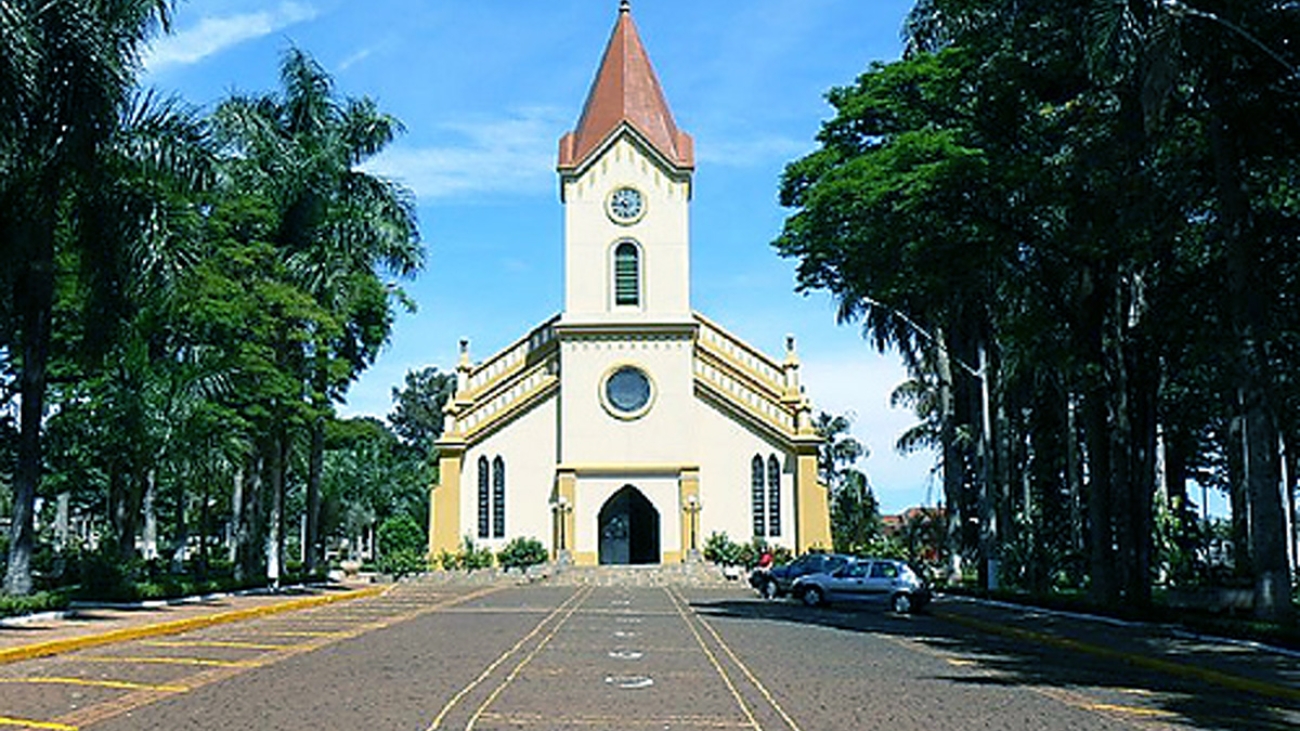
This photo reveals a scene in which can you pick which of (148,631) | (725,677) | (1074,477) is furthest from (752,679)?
(1074,477)

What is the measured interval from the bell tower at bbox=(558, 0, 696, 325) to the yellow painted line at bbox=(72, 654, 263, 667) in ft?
125

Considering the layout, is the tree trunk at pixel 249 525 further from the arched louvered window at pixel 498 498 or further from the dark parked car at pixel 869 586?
the dark parked car at pixel 869 586

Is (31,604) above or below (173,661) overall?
above

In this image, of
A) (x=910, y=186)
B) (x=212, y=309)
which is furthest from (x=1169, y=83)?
(x=212, y=309)

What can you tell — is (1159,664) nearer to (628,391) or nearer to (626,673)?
(626,673)

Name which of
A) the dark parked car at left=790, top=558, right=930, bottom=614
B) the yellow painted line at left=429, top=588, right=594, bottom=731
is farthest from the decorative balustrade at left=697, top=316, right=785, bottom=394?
the yellow painted line at left=429, top=588, right=594, bottom=731

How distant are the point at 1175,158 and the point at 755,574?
852 inches

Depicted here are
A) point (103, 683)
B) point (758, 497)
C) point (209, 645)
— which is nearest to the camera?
point (103, 683)

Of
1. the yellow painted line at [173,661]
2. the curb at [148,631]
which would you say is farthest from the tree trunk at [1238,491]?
the yellow painted line at [173,661]

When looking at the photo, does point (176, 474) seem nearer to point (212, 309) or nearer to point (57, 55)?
point (212, 309)

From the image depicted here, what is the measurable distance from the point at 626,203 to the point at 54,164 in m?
34.4

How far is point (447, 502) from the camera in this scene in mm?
53250

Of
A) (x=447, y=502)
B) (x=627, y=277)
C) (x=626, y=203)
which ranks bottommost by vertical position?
(x=447, y=502)

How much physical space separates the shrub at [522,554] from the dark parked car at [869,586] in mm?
19686
